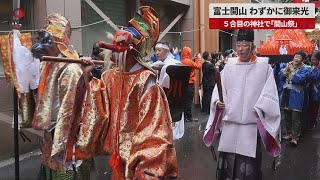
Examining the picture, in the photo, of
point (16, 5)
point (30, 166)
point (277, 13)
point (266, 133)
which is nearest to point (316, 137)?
point (277, 13)

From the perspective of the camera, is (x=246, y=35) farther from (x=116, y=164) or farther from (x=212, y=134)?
(x=116, y=164)

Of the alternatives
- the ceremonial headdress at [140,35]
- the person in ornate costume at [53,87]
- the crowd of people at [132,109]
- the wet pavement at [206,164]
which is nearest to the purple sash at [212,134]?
the crowd of people at [132,109]

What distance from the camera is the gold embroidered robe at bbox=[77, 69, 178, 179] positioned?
7.98ft

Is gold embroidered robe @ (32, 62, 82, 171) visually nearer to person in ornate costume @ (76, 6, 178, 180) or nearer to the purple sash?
person in ornate costume @ (76, 6, 178, 180)

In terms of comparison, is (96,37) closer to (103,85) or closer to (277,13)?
(277,13)

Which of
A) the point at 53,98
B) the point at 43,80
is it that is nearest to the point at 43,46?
the point at 43,80

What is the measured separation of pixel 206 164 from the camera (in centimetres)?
645

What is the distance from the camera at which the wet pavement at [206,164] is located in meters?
5.80

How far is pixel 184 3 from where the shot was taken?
1177 cm

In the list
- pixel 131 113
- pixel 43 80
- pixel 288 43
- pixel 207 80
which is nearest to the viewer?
pixel 131 113
